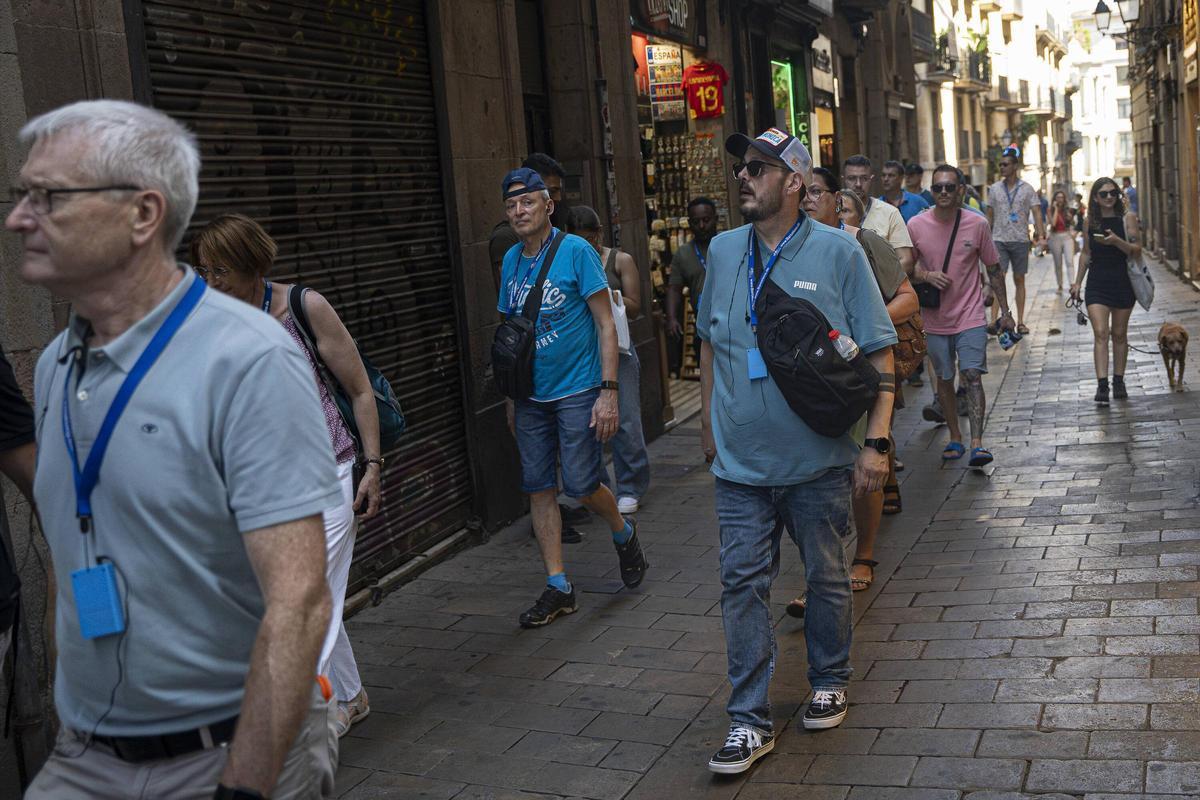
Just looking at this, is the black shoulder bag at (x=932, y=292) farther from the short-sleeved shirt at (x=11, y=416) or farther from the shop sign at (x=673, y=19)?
the short-sleeved shirt at (x=11, y=416)

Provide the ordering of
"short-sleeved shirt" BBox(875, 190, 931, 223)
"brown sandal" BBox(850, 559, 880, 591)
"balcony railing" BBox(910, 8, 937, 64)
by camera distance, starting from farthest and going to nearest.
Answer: "balcony railing" BBox(910, 8, 937, 64)
"short-sleeved shirt" BBox(875, 190, 931, 223)
"brown sandal" BBox(850, 559, 880, 591)

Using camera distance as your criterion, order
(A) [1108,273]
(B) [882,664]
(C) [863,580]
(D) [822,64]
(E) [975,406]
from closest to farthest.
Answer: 1. (B) [882,664]
2. (C) [863,580]
3. (E) [975,406]
4. (A) [1108,273]
5. (D) [822,64]

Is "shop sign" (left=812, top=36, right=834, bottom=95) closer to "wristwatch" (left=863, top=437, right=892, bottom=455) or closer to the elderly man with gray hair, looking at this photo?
"wristwatch" (left=863, top=437, right=892, bottom=455)

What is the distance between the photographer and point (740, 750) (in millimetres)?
4422

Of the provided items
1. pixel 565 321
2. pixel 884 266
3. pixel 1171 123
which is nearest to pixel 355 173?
pixel 565 321

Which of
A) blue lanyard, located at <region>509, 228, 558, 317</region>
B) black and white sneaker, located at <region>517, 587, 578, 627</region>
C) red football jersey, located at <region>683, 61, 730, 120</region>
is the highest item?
red football jersey, located at <region>683, 61, 730, 120</region>

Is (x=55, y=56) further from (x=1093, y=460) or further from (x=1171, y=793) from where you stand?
(x=1093, y=460)

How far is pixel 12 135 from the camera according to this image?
4875mm

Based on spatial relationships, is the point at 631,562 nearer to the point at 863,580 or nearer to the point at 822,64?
the point at 863,580

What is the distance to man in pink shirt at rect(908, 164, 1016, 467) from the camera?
30.5 feet

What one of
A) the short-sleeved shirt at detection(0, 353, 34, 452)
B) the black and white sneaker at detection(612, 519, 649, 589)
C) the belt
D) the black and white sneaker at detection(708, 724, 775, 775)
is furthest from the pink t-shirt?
the belt

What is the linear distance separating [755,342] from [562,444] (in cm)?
200

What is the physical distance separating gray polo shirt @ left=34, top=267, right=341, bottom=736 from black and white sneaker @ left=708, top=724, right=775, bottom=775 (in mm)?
2435

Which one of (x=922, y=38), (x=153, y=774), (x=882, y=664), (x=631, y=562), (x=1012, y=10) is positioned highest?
(x=1012, y=10)
